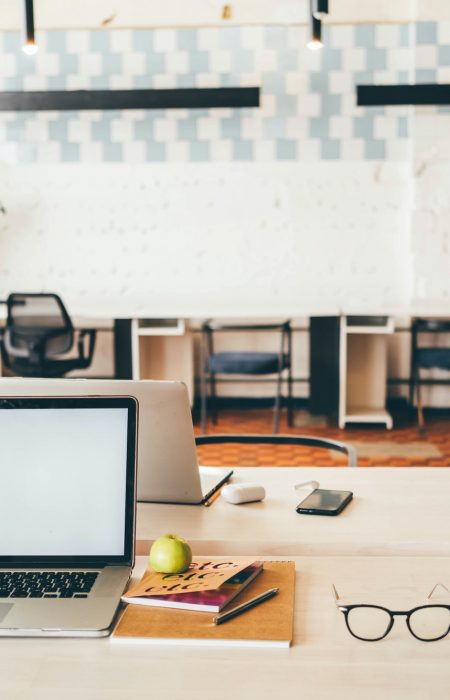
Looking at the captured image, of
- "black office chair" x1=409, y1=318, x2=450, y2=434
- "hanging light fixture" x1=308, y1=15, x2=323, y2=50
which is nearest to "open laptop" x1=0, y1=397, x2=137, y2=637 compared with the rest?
"hanging light fixture" x1=308, y1=15, x2=323, y2=50

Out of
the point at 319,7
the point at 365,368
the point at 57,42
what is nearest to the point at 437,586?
the point at 319,7

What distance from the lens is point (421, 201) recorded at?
19.3 ft

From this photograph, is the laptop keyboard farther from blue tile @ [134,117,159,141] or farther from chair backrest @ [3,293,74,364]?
blue tile @ [134,117,159,141]

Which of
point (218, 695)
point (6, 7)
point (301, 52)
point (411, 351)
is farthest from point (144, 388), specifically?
point (6, 7)

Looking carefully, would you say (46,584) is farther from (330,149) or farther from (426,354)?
(330,149)

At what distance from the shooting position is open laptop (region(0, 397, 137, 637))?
1.25m

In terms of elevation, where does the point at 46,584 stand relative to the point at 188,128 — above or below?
below

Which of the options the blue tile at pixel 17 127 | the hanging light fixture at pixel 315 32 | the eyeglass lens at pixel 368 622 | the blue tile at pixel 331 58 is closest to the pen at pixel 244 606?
the eyeglass lens at pixel 368 622

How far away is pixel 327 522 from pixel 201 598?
0.48m

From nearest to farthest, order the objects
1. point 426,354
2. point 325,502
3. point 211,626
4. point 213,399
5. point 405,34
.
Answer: point 211,626
point 325,502
point 426,354
point 213,399
point 405,34

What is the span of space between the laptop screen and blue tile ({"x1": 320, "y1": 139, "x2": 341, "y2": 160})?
5.03 meters

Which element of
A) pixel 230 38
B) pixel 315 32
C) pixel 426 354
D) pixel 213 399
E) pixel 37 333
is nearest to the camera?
pixel 315 32

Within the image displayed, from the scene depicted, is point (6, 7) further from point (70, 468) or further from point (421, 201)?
point (70, 468)

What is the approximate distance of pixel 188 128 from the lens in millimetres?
6059
